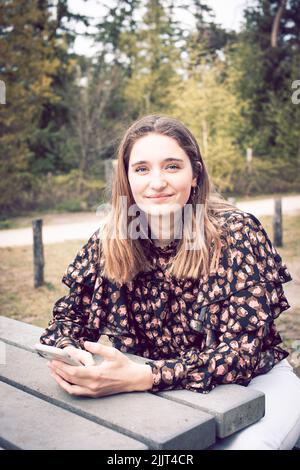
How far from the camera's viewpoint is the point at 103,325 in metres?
2.19

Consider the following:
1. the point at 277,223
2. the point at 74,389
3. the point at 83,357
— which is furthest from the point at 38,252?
the point at 74,389

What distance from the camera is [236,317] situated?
1853mm

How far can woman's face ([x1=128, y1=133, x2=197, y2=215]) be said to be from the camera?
2.04 m

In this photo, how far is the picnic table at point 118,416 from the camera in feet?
4.29

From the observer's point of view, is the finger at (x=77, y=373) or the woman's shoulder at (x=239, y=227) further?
the woman's shoulder at (x=239, y=227)

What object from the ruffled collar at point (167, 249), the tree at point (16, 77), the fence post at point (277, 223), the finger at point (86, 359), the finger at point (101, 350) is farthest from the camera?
the tree at point (16, 77)

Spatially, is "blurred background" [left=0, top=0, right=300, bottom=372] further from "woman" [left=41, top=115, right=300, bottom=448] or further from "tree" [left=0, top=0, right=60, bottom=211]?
"woman" [left=41, top=115, right=300, bottom=448]

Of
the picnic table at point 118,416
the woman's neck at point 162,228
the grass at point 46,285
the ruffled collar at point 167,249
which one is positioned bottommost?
the grass at point 46,285

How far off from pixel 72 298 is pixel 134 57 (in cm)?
1795

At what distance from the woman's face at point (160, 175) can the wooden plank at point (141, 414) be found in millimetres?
762

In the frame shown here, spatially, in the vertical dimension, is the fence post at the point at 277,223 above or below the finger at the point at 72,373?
below

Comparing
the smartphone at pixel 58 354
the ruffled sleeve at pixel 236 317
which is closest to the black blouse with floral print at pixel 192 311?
the ruffled sleeve at pixel 236 317

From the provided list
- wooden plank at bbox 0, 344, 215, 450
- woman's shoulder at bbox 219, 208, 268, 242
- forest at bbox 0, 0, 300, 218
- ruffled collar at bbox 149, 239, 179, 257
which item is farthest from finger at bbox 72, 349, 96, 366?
forest at bbox 0, 0, 300, 218

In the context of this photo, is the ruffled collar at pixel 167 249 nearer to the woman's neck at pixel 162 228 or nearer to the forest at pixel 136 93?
the woman's neck at pixel 162 228
